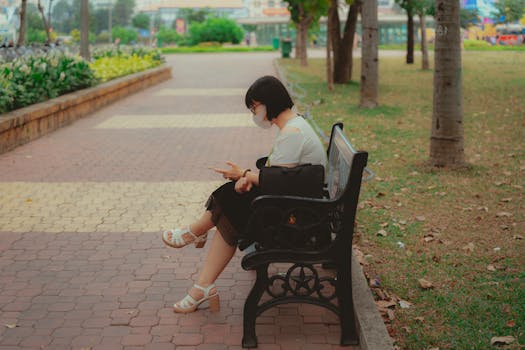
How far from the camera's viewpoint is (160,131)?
39.5 ft

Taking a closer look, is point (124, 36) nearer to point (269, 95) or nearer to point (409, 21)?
point (409, 21)

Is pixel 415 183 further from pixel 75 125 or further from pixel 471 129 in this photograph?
pixel 75 125

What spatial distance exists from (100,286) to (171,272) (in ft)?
1.76

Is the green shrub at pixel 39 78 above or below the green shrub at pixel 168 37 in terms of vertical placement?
below

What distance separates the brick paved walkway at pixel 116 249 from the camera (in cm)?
406


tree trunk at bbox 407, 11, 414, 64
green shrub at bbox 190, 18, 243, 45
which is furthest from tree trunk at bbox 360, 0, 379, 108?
green shrub at bbox 190, 18, 243, 45

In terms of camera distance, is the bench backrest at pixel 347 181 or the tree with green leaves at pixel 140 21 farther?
the tree with green leaves at pixel 140 21

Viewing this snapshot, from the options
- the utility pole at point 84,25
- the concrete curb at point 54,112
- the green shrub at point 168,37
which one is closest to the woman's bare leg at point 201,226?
the concrete curb at point 54,112

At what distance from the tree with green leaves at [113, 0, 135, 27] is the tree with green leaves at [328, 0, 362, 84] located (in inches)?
3705

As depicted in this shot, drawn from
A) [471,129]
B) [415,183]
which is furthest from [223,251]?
[471,129]

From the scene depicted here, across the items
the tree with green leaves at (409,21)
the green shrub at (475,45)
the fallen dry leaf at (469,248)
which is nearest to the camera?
the fallen dry leaf at (469,248)

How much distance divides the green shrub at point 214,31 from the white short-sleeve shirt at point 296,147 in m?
64.2

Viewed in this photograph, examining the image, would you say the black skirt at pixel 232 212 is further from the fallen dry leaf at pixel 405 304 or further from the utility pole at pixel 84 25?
the utility pole at pixel 84 25

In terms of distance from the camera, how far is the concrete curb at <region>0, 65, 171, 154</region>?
9961 millimetres
